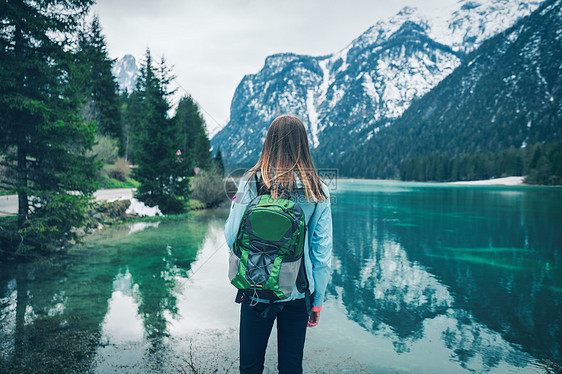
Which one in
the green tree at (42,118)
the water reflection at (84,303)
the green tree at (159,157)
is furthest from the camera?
the green tree at (159,157)

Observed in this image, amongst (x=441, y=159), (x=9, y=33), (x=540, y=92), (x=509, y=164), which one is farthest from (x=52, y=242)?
(x=540, y=92)

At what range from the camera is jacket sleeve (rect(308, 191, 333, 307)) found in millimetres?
2422

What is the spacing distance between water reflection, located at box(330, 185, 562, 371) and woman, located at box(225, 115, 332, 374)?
4738 mm

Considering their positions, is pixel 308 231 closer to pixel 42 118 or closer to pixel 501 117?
pixel 42 118

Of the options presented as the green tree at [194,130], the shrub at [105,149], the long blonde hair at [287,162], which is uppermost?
the green tree at [194,130]

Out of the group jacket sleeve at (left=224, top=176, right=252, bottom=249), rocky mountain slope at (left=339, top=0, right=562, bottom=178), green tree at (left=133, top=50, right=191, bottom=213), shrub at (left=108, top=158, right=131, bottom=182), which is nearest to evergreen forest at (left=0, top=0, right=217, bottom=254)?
jacket sleeve at (left=224, top=176, right=252, bottom=249)

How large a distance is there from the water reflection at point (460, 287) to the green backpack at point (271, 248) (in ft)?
16.7

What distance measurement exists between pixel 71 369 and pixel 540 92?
209407mm

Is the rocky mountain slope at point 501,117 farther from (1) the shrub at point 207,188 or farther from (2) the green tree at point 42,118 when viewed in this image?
(2) the green tree at point 42,118

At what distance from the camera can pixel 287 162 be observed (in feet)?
7.99

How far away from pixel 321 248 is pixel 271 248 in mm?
410

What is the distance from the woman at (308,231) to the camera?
2.34 metres

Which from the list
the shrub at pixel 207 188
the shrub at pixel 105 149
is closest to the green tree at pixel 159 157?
the shrub at pixel 207 188

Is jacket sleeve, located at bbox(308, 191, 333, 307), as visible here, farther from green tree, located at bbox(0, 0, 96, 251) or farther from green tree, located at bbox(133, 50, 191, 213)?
green tree, located at bbox(133, 50, 191, 213)
